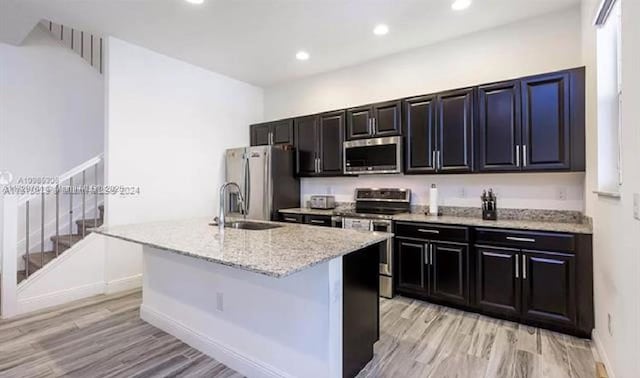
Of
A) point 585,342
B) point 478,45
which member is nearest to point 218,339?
point 585,342

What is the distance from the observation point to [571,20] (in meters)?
3.04

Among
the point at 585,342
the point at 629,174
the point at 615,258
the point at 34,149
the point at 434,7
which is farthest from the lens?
the point at 34,149

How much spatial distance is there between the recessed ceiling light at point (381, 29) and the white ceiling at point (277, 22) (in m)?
0.06

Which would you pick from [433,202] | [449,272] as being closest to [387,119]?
[433,202]

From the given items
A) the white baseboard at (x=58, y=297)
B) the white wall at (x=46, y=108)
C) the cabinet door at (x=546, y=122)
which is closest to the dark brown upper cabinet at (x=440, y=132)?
the cabinet door at (x=546, y=122)

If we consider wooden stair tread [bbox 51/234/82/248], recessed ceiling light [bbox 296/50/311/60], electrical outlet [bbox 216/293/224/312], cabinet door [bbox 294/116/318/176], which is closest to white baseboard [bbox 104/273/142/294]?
wooden stair tread [bbox 51/234/82/248]

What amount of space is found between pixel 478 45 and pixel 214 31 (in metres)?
2.94

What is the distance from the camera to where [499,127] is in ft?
10.1

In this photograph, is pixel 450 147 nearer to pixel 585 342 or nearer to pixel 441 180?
pixel 441 180

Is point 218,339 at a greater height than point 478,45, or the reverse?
point 478,45

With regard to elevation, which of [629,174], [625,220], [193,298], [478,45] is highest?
[478,45]

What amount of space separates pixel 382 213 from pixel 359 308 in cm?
194

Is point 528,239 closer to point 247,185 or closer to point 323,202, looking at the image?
point 323,202

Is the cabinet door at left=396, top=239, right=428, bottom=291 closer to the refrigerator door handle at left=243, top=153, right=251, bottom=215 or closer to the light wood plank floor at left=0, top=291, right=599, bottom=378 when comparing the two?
the light wood plank floor at left=0, top=291, right=599, bottom=378
